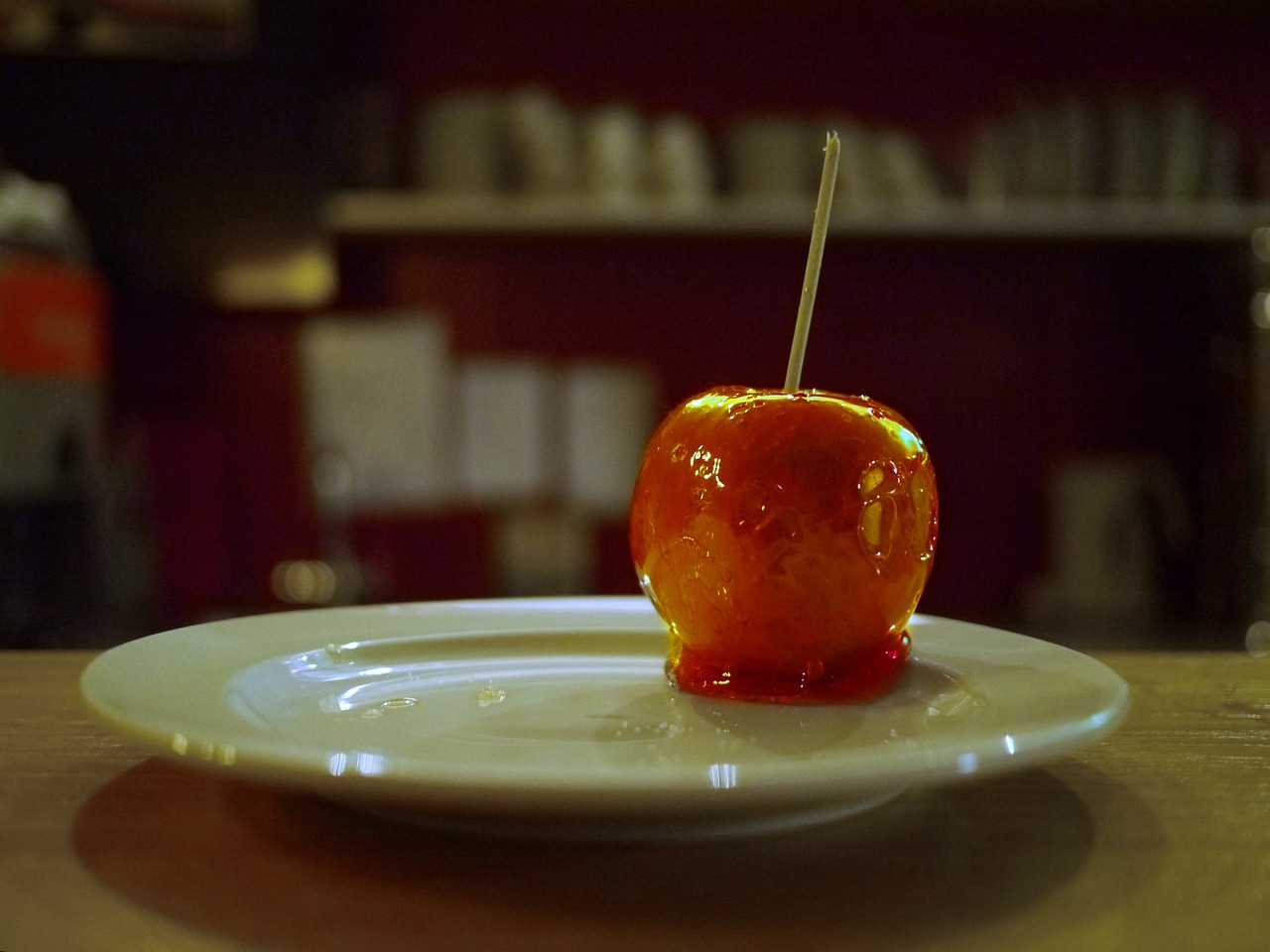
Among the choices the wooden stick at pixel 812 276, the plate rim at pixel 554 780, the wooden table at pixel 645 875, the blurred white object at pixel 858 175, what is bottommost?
the wooden table at pixel 645 875

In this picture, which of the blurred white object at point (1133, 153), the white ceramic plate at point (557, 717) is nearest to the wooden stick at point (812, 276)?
the white ceramic plate at point (557, 717)

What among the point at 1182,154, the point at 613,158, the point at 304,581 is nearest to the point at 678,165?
the point at 613,158

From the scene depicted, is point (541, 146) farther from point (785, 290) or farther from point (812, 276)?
point (812, 276)

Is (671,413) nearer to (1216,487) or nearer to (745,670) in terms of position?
(745,670)

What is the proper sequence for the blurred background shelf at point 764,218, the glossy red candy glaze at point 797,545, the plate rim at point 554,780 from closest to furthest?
the plate rim at point 554,780 → the glossy red candy glaze at point 797,545 → the blurred background shelf at point 764,218

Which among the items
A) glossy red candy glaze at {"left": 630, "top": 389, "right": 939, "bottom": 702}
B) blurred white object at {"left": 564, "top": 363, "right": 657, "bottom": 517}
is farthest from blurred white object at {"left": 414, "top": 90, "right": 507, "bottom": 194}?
glossy red candy glaze at {"left": 630, "top": 389, "right": 939, "bottom": 702}

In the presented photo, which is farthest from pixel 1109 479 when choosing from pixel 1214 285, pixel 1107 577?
pixel 1214 285

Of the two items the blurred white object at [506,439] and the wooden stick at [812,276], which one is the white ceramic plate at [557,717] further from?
the blurred white object at [506,439]
